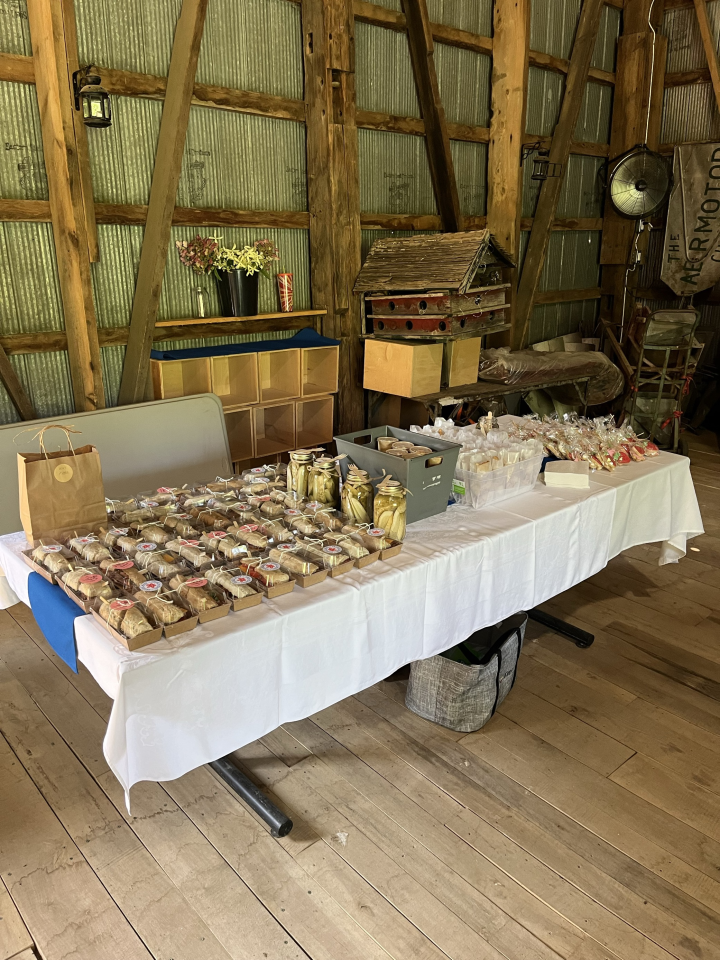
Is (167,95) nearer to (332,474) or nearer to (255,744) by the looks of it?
(332,474)

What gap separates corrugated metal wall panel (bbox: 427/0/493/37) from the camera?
529 cm

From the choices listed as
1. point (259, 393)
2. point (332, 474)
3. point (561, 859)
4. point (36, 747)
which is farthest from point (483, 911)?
point (259, 393)

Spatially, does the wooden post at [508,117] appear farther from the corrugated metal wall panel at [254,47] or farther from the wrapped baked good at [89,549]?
the wrapped baked good at [89,549]

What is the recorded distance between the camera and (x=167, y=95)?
400 cm

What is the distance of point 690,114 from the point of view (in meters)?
6.97

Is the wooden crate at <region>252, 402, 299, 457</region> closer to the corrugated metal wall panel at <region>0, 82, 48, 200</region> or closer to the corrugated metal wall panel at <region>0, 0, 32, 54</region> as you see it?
Result: the corrugated metal wall panel at <region>0, 82, 48, 200</region>

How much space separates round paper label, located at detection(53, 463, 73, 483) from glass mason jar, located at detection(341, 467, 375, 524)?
0.82 m

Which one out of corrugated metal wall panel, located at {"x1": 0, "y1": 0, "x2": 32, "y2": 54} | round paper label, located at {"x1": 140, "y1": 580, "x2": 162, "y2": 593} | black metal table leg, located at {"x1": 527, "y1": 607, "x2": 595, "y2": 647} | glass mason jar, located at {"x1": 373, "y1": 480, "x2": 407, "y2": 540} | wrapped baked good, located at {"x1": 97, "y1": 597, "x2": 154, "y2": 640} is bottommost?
black metal table leg, located at {"x1": 527, "y1": 607, "x2": 595, "y2": 647}

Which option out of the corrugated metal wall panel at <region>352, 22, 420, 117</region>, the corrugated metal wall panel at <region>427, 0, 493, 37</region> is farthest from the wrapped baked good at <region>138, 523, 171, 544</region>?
the corrugated metal wall panel at <region>427, 0, 493, 37</region>

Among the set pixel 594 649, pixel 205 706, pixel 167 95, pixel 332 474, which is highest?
pixel 167 95

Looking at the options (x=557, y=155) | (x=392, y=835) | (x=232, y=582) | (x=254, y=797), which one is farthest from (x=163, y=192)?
(x=557, y=155)

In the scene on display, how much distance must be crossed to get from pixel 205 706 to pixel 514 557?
113 centimetres

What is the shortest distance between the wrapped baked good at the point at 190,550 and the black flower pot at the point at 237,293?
2.58 m

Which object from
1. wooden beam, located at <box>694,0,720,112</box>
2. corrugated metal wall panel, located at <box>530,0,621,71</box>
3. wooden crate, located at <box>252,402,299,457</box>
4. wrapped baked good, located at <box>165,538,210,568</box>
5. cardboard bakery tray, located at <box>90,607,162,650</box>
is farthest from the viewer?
wooden beam, located at <box>694,0,720,112</box>
